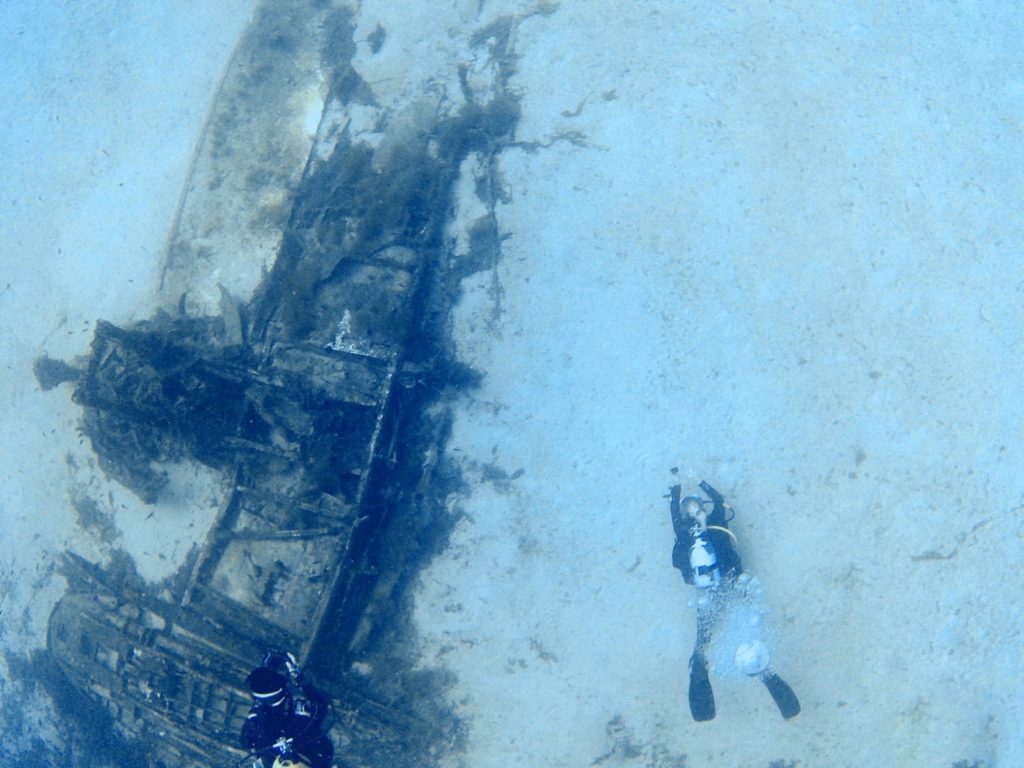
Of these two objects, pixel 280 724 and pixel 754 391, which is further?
pixel 754 391

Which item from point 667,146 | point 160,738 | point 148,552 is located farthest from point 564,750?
point 667,146

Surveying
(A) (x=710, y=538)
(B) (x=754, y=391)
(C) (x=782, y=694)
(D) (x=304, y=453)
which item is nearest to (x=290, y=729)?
(D) (x=304, y=453)

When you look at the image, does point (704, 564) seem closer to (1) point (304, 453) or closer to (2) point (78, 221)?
(1) point (304, 453)

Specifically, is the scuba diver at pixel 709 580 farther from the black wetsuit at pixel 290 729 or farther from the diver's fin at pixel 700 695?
the black wetsuit at pixel 290 729

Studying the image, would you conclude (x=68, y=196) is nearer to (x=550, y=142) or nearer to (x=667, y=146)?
(x=550, y=142)

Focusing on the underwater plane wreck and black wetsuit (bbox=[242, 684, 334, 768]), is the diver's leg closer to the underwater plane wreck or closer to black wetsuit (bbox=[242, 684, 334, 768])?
the underwater plane wreck
